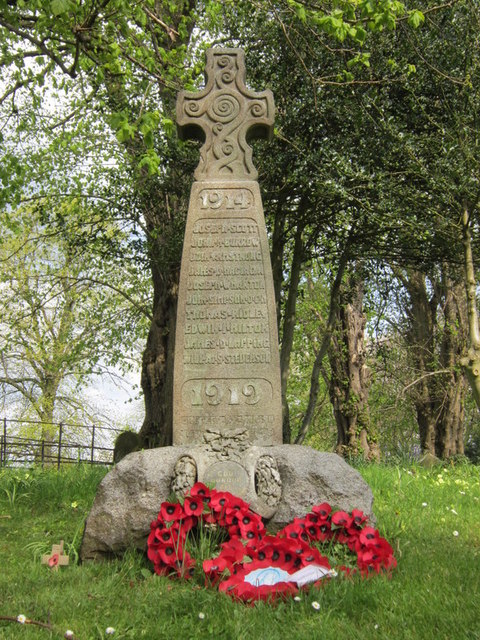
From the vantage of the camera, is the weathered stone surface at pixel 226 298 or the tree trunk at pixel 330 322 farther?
the tree trunk at pixel 330 322

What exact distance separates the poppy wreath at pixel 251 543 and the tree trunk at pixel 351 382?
7.57 metres

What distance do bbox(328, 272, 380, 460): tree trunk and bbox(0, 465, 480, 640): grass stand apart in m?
6.37

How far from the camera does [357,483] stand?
443 cm

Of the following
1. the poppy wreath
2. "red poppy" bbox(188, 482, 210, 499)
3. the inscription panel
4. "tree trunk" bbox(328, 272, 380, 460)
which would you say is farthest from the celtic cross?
"tree trunk" bbox(328, 272, 380, 460)

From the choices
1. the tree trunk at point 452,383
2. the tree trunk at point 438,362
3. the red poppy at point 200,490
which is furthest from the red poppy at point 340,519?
the tree trunk at point 452,383

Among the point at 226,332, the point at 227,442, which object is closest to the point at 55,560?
the point at 227,442

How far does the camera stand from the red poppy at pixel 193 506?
13.3 ft

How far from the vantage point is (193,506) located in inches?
161

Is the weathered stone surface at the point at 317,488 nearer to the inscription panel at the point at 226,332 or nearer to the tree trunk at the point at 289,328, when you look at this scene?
the inscription panel at the point at 226,332

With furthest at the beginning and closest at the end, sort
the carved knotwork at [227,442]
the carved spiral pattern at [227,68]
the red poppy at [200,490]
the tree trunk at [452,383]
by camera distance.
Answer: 1. the tree trunk at [452,383]
2. the carved spiral pattern at [227,68]
3. the carved knotwork at [227,442]
4. the red poppy at [200,490]

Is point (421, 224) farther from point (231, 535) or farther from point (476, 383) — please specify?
point (231, 535)

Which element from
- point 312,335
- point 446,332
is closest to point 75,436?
point 312,335

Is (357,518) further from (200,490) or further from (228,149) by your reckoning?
(228,149)

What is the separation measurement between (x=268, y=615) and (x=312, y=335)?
1301 cm
